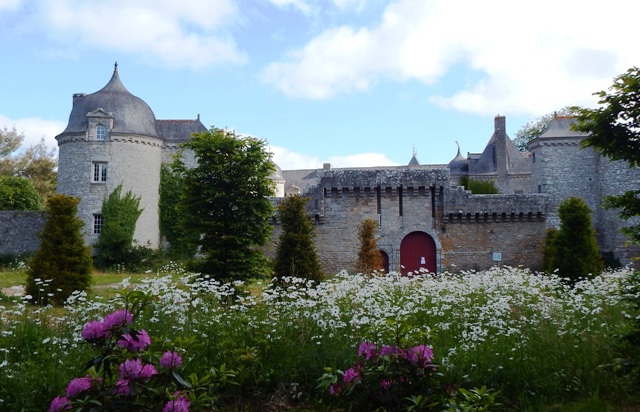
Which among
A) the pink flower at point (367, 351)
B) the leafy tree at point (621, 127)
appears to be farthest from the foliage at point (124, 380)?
the leafy tree at point (621, 127)

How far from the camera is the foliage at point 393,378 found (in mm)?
4367

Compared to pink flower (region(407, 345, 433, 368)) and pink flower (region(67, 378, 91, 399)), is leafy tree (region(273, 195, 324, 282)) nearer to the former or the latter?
pink flower (region(407, 345, 433, 368))

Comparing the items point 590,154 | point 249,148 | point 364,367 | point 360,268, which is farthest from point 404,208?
point 364,367

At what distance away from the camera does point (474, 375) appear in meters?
5.37

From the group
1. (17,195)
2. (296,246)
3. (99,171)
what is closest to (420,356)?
(296,246)

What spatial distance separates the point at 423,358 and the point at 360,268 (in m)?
14.2

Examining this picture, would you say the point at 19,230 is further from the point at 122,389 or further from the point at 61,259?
the point at 122,389

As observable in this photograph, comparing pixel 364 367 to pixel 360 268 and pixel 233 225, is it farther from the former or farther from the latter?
pixel 360 268

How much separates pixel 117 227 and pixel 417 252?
540 inches

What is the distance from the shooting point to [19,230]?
25984 millimetres

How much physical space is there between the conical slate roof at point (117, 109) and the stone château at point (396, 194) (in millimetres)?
50

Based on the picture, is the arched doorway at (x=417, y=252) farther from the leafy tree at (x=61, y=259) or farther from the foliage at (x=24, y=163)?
the foliage at (x=24, y=163)

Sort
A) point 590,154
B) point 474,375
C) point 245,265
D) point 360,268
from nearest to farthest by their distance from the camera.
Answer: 1. point 474,375
2. point 245,265
3. point 360,268
4. point 590,154

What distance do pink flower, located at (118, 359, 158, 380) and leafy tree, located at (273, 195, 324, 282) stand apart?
32.6 ft
